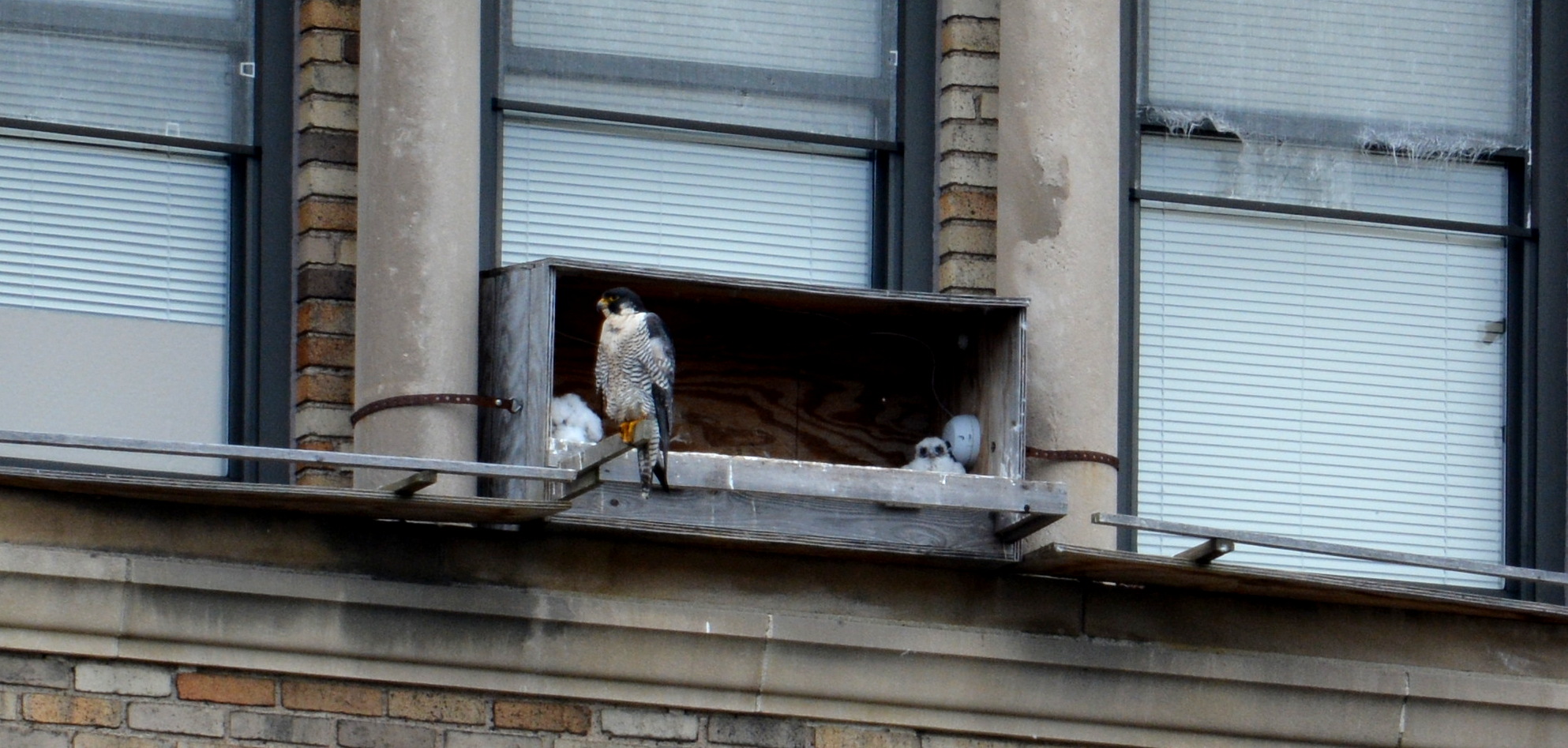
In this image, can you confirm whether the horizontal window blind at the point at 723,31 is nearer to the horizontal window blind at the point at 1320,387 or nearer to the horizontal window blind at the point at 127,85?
the horizontal window blind at the point at 127,85

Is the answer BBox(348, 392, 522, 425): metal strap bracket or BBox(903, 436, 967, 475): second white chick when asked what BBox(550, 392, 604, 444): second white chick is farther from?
BBox(903, 436, 967, 475): second white chick

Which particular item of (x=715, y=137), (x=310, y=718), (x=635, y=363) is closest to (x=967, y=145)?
(x=715, y=137)

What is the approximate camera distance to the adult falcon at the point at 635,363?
9.59 metres

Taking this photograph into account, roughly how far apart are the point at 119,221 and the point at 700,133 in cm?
197

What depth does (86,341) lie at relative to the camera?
9.94 metres

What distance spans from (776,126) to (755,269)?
0.50 metres

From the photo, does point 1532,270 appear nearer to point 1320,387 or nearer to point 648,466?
point 1320,387

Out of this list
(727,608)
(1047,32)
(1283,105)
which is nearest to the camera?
(727,608)

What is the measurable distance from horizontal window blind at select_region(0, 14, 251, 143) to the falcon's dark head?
1.43 meters

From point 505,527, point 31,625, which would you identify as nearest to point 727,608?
point 505,527

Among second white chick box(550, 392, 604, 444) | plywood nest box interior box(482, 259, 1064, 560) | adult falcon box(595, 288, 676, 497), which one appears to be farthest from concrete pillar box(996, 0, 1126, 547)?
second white chick box(550, 392, 604, 444)

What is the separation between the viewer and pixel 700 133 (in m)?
10.7

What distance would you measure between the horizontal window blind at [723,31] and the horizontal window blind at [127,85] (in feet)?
3.22

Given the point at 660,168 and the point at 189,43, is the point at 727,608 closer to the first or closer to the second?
the point at 660,168
